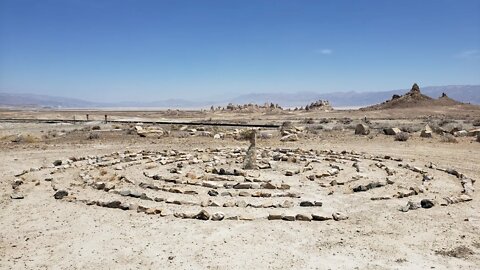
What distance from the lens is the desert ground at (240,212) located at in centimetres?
698

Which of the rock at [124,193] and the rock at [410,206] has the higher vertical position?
the rock at [410,206]

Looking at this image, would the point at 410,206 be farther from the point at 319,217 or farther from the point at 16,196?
the point at 16,196

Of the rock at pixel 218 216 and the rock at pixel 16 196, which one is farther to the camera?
the rock at pixel 16 196

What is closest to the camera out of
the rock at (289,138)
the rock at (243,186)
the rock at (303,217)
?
the rock at (303,217)

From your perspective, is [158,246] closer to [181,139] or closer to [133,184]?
[133,184]

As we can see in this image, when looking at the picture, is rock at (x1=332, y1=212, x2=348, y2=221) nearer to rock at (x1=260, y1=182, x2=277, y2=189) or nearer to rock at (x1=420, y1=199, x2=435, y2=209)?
rock at (x1=420, y1=199, x2=435, y2=209)

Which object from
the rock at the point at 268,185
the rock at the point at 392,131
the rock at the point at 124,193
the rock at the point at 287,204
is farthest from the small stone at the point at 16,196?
the rock at the point at 392,131

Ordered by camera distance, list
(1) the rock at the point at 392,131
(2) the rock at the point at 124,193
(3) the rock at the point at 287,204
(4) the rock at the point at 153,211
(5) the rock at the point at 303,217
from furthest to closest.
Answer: (1) the rock at the point at 392,131 < (2) the rock at the point at 124,193 < (3) the rock at the point at 287,204 < (4) the rock at the point at 153,211 < (5) the rock at the point at 303,217

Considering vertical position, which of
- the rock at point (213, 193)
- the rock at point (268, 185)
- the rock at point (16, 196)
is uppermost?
the rock at point (268, 185)

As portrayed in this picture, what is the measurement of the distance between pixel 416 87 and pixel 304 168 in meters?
64.7

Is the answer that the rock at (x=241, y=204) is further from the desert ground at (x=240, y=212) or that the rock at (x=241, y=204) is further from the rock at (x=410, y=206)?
the rock at (x=410, y=206)

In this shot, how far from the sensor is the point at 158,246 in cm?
746

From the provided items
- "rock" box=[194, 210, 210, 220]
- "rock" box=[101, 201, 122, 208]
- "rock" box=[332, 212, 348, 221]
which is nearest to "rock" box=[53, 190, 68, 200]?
"rock" box=[101, 201, 122, 208]

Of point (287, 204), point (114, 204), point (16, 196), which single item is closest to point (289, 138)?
point (287, 204)
